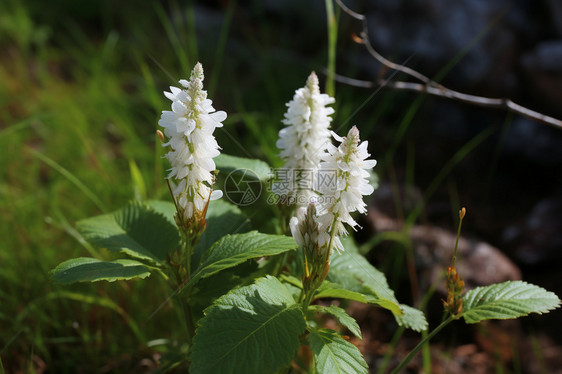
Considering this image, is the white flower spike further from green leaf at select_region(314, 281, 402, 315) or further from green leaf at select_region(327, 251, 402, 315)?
green leaf at select_region(327, 251, 402, 315)

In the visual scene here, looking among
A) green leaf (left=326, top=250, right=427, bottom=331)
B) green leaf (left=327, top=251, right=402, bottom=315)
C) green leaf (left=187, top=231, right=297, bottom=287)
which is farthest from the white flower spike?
green leaf (left=327, top=251, right=402, bottom=315)

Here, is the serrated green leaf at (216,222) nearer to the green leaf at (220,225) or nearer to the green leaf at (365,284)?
the green leaf at (220,225)

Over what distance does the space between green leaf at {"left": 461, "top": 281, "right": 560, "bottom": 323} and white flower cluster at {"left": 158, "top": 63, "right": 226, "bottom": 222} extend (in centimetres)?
89

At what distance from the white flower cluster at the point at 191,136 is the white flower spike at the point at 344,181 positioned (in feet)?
1.13

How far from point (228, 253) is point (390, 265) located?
1728mm

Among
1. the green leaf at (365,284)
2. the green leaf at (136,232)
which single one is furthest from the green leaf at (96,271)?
the green leaf at (365,284)

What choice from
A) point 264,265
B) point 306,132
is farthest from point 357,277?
point 306,132

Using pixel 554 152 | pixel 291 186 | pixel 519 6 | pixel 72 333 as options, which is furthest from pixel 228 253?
pixel 519 6

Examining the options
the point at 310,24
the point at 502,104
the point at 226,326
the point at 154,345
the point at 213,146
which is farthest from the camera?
the point at 310,24

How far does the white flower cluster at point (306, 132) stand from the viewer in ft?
5.13

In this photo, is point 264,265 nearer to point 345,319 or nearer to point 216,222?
point 216,222

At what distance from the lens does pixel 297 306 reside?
51.6 inches

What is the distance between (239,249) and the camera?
4.52ft

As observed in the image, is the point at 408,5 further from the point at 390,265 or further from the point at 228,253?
the point at 228,253
